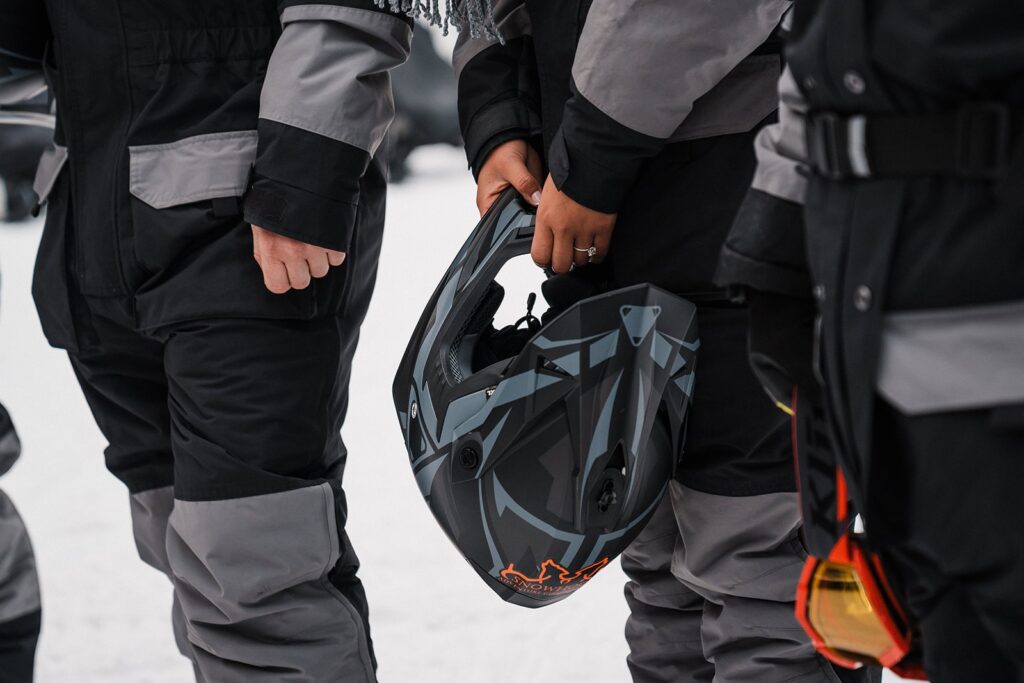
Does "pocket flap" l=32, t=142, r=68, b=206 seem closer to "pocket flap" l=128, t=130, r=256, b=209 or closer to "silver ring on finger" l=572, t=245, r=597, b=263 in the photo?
"pocket flap" l=128, t=130, r=256, b=209

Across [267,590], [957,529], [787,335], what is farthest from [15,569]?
[957,529]

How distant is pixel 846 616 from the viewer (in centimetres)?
82

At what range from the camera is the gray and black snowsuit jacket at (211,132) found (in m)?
1.33

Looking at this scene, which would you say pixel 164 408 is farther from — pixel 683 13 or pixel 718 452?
pixel 683 13

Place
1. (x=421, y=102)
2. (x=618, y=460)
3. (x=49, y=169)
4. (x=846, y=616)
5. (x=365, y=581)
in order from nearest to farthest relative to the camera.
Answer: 1. (x=846, y=616)
2. (x=618, y=460)
3. (x=49, y=169)
4. (x=365, y=581)
5. (x=421, y=102)

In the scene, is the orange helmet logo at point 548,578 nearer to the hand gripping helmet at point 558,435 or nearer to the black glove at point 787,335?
the hand gripping helmet at point 558,435

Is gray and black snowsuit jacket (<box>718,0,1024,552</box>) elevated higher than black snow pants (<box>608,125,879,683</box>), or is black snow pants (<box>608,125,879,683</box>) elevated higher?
gray and black snowsuit jacket (<box>718,0,1024,552</box>)

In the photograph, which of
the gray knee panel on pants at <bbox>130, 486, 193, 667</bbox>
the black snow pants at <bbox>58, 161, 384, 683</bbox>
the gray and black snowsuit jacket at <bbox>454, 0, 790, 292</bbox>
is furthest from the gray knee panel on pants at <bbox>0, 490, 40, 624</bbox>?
the gray and black snowsuit jacket at <bbox>454, 0, 790, 292</bbox>

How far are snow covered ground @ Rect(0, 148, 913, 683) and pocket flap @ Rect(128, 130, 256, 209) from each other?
0.94m

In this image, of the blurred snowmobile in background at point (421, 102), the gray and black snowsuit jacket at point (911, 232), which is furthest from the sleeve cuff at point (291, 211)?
the blurred snowmobile in background at point (421, 102)

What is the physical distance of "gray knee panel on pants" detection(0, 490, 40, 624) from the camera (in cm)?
162

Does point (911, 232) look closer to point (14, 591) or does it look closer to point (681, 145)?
point (681, 145)

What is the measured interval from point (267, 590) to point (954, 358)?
920 mm

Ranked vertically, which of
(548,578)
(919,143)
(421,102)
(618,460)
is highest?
(919,143)
